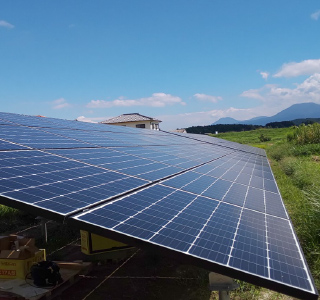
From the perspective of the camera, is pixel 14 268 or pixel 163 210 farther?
pixel 14 268

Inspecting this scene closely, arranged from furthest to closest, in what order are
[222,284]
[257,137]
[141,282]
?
[257,137] < [141,282] < [222,284]

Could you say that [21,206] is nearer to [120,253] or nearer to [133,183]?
[133,183]

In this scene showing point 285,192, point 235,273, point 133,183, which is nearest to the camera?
point 235,273

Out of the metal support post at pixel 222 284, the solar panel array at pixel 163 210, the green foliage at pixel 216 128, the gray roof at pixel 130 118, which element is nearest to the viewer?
the solar panel array at pixel 163 210

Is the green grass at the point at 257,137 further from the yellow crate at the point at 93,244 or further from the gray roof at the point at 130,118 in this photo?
the yellow crate at the point at 93,244

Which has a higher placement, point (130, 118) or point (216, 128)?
point (130, 118)

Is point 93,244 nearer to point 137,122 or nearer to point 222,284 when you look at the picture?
point 222,284

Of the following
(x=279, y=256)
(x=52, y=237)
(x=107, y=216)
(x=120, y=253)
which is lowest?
(x=52, y=237)

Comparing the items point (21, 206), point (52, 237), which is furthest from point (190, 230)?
point (52, 237)

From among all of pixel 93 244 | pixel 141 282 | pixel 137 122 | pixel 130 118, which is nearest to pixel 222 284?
pixel 93 244

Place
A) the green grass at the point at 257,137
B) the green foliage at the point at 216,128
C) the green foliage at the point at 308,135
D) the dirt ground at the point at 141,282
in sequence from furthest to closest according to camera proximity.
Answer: the green foliage at the point at 216,128 → the green grass at the point at 257,137 → the green foliage at the point at 308,135 → the dirt ground at the point at 141,282

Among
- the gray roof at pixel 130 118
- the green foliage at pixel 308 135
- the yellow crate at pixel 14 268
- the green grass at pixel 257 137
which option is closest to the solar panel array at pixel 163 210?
the yellow crate at pixel 14 268
